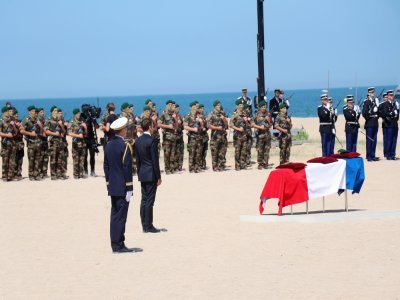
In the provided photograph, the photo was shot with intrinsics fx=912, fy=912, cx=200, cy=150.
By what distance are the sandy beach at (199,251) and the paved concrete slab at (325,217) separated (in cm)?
18

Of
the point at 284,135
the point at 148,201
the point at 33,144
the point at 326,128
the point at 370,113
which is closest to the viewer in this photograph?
the point at 148,201

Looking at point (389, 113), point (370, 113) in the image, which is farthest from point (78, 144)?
point (389, 113)

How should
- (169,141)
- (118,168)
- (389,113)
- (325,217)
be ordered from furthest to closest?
(389,113)
(169,141)
(325,217)
(118,168)

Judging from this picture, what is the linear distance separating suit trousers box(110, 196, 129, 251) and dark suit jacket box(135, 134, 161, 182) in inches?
56.8

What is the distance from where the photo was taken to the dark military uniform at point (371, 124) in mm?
24094

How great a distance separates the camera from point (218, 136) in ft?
74.8

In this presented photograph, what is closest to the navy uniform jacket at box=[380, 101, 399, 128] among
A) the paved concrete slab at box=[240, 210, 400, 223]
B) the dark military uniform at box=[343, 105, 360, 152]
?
the dark military uniform at box=[343, 105, 360, 152]

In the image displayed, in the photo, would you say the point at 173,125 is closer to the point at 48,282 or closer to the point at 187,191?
the point at 187,191

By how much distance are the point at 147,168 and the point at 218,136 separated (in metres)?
9.65

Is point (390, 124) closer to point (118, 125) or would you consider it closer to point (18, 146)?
point (18, 146)

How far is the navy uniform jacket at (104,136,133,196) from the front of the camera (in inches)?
461

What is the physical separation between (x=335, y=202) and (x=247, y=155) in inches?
276

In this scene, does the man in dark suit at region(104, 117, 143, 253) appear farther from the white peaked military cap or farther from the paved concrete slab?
the paved concrete slab

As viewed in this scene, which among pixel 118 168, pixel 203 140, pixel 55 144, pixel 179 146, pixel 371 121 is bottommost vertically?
pixel 179 146
